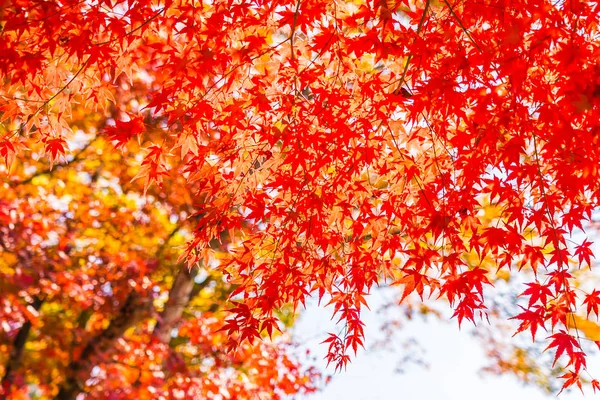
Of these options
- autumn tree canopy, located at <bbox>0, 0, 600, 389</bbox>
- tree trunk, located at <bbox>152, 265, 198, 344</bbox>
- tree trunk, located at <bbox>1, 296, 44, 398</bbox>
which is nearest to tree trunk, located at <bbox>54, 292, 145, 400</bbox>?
tree trunk, located at <bbox>152, 265, 198, 344</bbox>

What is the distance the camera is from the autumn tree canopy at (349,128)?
2738 millimetres

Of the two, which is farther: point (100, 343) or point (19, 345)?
point (19, 345)

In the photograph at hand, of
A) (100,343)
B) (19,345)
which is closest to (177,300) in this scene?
(100,343)

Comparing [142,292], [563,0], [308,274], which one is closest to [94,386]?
[142,292]

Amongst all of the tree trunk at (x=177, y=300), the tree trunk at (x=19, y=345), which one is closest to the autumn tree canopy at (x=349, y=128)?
the tree trunk at (x=177, y=300)

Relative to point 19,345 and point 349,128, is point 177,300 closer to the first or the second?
point 19,345

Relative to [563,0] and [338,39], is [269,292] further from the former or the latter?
[563,0]

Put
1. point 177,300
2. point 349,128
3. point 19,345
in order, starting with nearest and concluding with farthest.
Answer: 1. point 349,128
2. point 177,300
3. point 19,345

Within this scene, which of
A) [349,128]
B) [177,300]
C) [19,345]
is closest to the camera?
[349,128]

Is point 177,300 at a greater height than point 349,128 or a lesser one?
greater

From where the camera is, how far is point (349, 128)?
3131mm

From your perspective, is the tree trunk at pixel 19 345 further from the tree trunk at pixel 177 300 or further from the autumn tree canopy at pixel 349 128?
the autumn tree canopy at pixel 349 128

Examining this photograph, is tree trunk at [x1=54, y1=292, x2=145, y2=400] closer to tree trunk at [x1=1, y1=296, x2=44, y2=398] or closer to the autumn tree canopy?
tree trunk at [x1=1, y1=296, x2=44, y2=398]

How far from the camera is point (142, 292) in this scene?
6.88m
